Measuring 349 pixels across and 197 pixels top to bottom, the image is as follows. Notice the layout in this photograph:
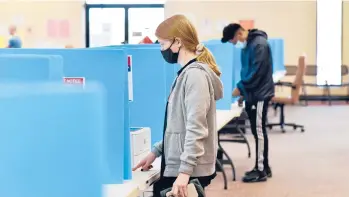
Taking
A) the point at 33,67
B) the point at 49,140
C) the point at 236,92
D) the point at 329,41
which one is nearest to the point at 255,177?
the point at 236,92

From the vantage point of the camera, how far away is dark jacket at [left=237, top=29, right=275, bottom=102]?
516 centimetres

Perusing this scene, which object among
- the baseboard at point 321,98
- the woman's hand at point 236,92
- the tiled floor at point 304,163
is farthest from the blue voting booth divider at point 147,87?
the baseboard at point 321,98

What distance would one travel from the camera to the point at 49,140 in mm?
1027

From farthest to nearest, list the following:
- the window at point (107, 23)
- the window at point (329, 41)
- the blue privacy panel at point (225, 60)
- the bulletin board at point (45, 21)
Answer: the window at point (107, 23), the bulletin board at point (45, 21), the window at point (329, 41), the blue privacy panel at point (225, 60)

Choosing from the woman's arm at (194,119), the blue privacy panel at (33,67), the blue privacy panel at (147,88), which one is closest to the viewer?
the blue privacy panel at (33,67)

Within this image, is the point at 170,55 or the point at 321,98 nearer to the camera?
the point at 170,55

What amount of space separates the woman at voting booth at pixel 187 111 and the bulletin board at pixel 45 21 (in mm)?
10694

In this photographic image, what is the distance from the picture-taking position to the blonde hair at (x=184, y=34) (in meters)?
2.29

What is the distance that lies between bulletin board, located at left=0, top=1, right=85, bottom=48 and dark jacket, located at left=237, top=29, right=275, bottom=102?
26.3 ft

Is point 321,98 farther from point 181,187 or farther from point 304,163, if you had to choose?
point 181,187

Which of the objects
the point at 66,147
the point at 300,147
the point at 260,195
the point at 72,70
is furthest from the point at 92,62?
the point at 300,147

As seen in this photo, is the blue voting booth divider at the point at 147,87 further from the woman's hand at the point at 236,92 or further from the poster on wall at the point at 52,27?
the poster on wall at the point at 52,27

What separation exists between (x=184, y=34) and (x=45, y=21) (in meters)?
11.0

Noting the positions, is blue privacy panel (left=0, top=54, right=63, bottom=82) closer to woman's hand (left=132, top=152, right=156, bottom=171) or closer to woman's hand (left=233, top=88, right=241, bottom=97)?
woman's hand (left=132, top=152, right=156, bottom=171)
